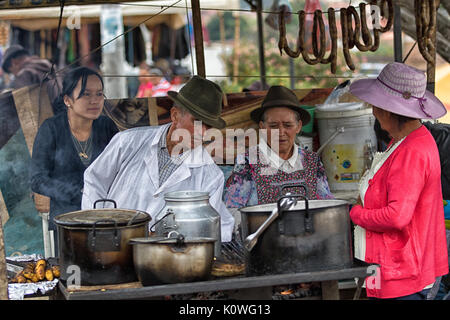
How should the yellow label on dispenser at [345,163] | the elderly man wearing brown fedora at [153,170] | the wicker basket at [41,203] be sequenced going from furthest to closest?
the yellow label on dispenser at [345,163] → the wicker basket at [41,203] → the elderly man wearing brown fedora at [153,170]

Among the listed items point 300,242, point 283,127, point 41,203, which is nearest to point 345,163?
point 283,127

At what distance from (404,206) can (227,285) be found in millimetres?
929

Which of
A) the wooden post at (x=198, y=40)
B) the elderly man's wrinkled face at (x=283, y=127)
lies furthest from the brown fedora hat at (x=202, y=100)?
the wooden post at (x=198, y=40)

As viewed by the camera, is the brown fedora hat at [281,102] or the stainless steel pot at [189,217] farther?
the brown fedora hat at [281,102]

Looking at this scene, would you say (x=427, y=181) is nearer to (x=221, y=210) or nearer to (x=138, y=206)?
(x=221, y=210)

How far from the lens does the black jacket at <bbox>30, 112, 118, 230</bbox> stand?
4938 millimetres

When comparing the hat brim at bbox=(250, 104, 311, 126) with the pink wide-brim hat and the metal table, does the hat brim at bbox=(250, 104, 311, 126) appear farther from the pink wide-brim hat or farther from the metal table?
the metal table

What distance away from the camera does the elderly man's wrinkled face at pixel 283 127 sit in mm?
4273

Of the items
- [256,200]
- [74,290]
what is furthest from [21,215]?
[74,290]

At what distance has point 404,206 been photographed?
2.90m

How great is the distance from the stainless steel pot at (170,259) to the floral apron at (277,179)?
1531 mm

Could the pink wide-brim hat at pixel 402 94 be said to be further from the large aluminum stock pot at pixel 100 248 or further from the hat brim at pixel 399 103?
the large aluminum stock pot at pixel 100 248
